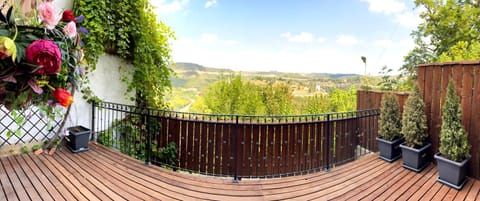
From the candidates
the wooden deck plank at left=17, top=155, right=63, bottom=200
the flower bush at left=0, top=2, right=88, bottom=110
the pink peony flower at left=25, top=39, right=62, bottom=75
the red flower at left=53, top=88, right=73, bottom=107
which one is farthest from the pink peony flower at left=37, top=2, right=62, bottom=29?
the wooden deck plank at left=17, top=155, right=63, bottom=200

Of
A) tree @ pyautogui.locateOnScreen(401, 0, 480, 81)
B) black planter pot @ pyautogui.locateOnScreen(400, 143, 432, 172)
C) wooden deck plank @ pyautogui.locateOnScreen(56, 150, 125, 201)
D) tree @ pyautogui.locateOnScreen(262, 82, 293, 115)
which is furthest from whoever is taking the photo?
tree @ pyautogui.locateOnScreen(401, 0, 480, 81)

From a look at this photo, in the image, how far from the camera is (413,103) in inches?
118

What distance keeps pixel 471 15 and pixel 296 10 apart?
771 cm

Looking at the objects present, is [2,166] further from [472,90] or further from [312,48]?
[312,48]

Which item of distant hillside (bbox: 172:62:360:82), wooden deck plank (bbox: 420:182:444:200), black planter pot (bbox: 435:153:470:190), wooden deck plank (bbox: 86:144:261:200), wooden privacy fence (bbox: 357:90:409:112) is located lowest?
wooden deck plank (bbox: 86:144:261:200)

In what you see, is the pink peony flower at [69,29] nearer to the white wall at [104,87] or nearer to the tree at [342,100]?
the white wall at [104,87]

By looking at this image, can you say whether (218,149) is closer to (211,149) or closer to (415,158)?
(211,149)

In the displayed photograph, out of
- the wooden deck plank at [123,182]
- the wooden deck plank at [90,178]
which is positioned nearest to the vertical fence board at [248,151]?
the wooden deck plank at [123,182]

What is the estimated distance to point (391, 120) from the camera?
3.25 meters

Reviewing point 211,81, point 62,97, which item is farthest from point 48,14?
point 211,81

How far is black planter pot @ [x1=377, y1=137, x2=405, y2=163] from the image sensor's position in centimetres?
321

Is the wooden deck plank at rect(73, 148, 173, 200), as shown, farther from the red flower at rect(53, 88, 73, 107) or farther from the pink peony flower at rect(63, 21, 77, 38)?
the pink peony flower at rect(63, 21, 77, 38)

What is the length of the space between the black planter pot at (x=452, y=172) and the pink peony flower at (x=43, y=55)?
3549mm

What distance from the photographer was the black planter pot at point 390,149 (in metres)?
3.21
